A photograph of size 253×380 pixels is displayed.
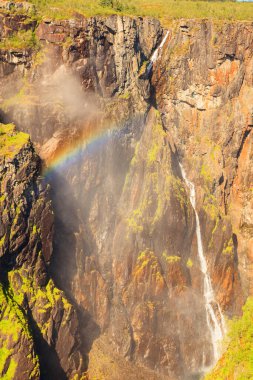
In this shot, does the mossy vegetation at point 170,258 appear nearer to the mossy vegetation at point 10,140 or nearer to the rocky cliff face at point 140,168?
the rocky cliff face at point 140,168

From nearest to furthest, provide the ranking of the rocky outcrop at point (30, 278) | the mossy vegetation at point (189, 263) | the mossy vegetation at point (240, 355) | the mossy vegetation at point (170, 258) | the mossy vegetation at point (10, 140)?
the mossy vegetation at point (240, 355)
the rocky outcrop at point (30, 278)
the mossy vegetation at point (10, 140)
the mossy vegetation at point (170, 258)
the mossy vegetation at point (189, 263)

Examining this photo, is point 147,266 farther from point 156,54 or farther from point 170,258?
point 156,54

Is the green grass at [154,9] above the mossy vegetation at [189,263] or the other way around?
above

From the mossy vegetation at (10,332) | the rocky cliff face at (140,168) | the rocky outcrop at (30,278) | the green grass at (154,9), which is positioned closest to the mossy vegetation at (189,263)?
the rocky cliff face at (140,168)

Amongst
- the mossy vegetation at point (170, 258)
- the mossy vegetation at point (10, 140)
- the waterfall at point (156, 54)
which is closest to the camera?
the mossy vegetation at point (10, 140)

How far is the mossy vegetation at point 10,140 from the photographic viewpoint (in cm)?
4153

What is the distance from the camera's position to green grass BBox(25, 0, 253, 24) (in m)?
52.5

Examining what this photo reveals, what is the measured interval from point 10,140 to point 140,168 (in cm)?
1859

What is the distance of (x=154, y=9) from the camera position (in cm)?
6788

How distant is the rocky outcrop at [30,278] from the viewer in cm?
3828

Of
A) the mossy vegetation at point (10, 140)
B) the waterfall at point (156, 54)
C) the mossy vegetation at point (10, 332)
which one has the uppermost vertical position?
the waterfall at point (156, 54)

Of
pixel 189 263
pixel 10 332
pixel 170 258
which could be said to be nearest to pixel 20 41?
pixel 170 258

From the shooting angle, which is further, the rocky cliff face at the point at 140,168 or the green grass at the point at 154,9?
the green grass at the point at 154,9

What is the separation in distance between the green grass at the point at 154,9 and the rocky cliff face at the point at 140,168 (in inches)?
105
